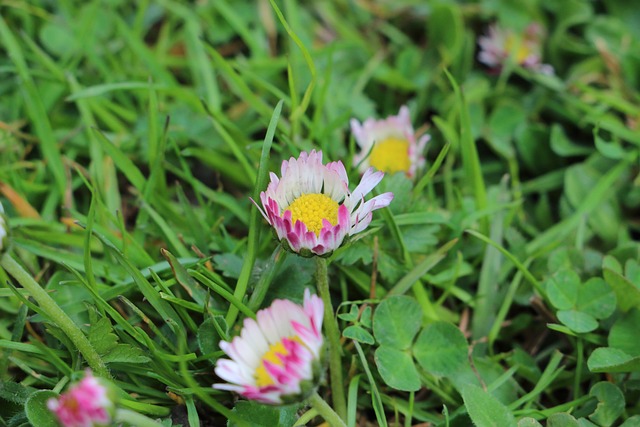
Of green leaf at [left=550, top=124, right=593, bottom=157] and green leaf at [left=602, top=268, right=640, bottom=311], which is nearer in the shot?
green leaf at [left=602, top=268, right=640, bottom=311]

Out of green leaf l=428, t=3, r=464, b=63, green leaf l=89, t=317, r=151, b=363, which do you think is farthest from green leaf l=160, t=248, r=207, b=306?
green leaf l=428, t=3, r=464, b=63

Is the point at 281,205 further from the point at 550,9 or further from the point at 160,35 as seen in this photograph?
the point at 550,9

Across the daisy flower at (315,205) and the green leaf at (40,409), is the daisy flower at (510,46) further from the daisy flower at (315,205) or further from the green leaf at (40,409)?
the green leaf at (40,409)

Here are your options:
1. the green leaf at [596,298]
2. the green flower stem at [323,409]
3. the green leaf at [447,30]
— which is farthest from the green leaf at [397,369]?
the green leaf at [447,30]

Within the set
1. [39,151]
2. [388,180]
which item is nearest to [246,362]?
[388,180]

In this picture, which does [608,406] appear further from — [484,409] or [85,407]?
[85,407]

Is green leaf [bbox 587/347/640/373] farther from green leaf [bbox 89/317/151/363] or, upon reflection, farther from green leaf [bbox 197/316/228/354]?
green leaf [bbox 89/317/151/363]
